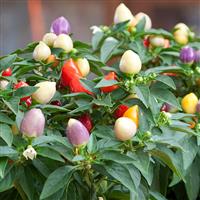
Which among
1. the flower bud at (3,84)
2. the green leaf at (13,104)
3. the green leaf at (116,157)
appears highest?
the green leaf at (13,104)

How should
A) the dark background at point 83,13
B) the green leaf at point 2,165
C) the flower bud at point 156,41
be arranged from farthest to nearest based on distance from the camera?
the dark background at point 83,13 < the flower bud at point 156,41 < the green leaf at point 2,165

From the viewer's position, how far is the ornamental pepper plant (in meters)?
0.81

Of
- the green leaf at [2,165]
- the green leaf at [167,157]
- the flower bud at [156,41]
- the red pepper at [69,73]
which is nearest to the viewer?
the green leaf at [2,165]

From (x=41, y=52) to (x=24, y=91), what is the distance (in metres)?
0.16

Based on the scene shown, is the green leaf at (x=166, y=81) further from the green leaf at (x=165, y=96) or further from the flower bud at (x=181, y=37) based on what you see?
the flower bud at (x=181, y=37)

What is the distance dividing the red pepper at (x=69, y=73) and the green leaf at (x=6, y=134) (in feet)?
0.64

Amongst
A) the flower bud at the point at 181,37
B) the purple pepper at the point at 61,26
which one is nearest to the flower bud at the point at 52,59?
the purple pepper at the point at 61,26

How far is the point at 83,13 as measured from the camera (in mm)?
3600

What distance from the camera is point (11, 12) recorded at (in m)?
3.19

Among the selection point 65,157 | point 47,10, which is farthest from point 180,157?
point 47,10

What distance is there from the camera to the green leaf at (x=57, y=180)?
2.58 ft

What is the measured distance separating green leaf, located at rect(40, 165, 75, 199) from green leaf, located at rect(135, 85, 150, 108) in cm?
15

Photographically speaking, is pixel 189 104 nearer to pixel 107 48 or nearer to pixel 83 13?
pixel 107 48

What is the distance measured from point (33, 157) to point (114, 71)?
9.1 inches
